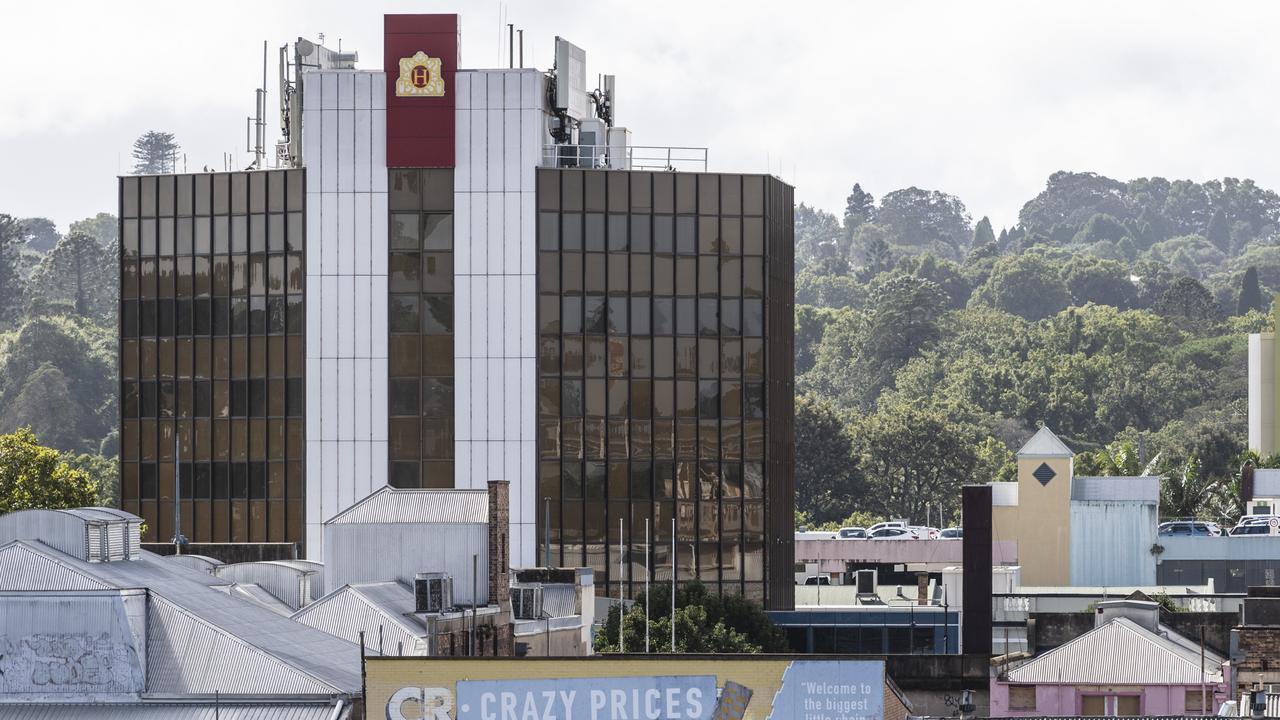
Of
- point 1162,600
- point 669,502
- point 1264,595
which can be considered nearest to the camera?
point 1264,595

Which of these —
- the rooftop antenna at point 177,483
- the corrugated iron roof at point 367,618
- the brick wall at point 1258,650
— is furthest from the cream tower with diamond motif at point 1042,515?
the corrugated iron roof at point 367,618

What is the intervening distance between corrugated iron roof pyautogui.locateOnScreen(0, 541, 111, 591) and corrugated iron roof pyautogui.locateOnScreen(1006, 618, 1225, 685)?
32130 millimetres

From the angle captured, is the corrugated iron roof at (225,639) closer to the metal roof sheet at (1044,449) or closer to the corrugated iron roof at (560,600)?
the corrugated iron roof at (560,600)

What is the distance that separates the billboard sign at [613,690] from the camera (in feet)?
193

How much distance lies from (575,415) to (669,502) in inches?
231

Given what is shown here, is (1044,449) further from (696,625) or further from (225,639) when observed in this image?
(225,639)

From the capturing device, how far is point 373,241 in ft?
426

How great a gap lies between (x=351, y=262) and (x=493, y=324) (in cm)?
720

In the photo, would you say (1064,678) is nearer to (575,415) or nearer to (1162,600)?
(1162,600)

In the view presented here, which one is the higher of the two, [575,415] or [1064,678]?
[575,415]

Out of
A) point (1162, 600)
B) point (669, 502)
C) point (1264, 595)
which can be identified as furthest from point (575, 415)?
point (1264, 595)

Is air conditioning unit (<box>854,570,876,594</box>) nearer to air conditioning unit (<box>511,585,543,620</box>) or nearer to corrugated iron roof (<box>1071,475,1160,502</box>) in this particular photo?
corrugated iron roof (<box>1071,475,1160,502</box>)

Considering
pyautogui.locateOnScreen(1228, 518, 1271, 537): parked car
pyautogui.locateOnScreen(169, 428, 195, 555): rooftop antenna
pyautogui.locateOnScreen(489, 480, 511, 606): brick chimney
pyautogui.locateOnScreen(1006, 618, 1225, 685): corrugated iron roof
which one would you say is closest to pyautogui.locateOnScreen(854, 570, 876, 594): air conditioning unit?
pyautogui.locateOnScreen(169, 428, 195, 555): rooftop antenna

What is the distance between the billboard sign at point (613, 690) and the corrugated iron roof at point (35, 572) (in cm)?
1625
